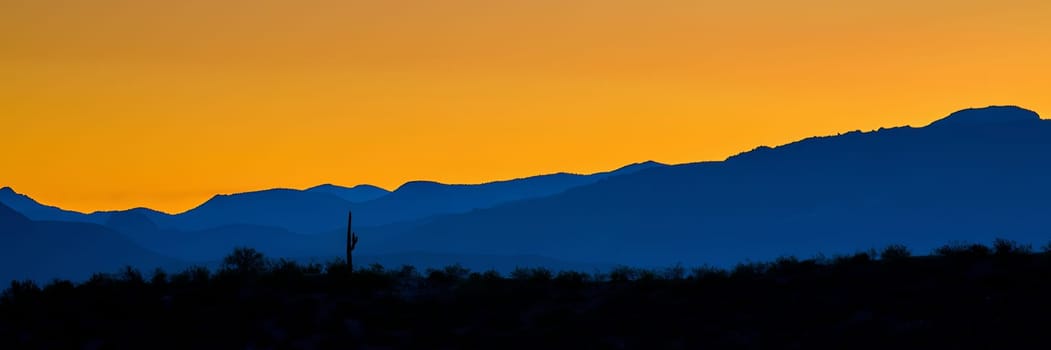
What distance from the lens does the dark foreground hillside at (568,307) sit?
3931cm

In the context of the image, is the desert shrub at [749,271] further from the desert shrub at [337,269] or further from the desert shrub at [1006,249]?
the desert shrub at [337,269]

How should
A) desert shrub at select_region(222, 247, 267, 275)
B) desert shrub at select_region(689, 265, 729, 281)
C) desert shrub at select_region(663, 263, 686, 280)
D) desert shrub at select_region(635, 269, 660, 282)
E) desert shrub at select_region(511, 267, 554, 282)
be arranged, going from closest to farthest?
1. desert shrub at select_region(689, 265, 729, 281)
2. desert shrub at select_region(635, 269, 660, 282)
3. desert shrub at select_region(663, 263, 686, 280)
4. desert shrub at select_region(511, 267, 554, 282)
5. desert shrub at select_region(222, 247, 267, 275)

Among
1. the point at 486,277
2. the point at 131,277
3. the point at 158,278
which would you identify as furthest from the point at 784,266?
the point at 131,277

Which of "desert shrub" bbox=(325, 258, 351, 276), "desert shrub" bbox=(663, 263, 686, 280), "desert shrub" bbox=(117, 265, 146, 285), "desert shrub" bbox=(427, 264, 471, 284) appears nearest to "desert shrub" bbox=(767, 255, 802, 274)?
"desert shrub" bbox=(663, 263, 686, 280)

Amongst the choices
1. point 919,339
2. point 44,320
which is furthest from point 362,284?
point 919,339

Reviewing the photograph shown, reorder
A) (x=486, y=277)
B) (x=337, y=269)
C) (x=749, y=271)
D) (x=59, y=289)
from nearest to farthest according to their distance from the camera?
(x=749, y=271)
(x=486, y=277)
(x=59, y=289)
(x=337, y=269)

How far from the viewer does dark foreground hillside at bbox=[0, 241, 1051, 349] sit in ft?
129

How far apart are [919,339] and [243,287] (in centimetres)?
2096

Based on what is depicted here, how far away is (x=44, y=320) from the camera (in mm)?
45188

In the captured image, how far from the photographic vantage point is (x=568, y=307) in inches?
1718

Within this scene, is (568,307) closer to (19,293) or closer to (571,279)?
(571,279)

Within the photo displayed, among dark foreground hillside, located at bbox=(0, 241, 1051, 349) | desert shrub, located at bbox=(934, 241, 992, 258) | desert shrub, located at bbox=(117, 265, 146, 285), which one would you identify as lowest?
dark foreground hillside, located at bbox=(0, 241, 1051, 349)

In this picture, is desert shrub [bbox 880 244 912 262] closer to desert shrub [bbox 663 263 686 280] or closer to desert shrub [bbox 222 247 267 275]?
desert shrub [bbox 663 263 686 280]

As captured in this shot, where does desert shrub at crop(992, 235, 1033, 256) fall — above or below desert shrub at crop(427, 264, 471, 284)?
below
